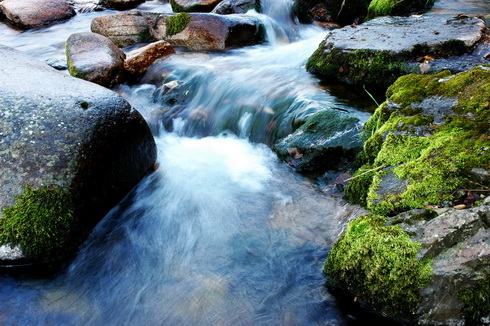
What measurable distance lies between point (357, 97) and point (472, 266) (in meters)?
3.74

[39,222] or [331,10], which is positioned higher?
[331,10]

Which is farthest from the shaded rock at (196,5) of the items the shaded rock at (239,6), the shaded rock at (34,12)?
the shaded rock at (34,12)

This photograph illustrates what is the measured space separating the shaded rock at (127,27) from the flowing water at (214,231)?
3301 millimetres

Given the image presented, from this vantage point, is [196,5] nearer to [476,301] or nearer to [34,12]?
[34,12]

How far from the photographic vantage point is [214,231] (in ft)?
13.0

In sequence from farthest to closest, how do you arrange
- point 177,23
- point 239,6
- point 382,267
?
point 239,6 → point 177,23 → point 382,267

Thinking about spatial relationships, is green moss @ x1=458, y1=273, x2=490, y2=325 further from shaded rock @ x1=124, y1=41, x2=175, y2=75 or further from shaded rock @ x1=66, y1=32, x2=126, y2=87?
shaded rock @ x1=124, y1=41, x2=175, y2=75

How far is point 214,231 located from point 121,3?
42.1 feet

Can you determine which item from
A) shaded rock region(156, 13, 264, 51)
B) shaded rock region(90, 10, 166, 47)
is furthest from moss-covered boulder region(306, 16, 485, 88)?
shaded rock region(90, 10, 166, 47)

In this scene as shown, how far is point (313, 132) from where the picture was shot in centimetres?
465

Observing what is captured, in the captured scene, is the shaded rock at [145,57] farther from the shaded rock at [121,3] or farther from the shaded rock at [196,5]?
the shaded rock at [121,3]

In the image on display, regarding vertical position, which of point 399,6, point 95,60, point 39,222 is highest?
point 399,6

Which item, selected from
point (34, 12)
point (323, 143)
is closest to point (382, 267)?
point (323, 143)

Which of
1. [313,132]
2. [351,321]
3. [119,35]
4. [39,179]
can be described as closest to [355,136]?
[313,132]
